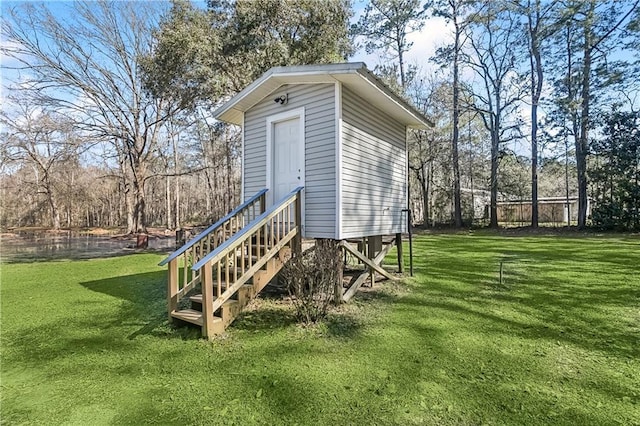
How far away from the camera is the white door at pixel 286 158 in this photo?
5680 millimetres

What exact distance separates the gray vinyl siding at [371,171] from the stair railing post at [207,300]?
2072 millimetres

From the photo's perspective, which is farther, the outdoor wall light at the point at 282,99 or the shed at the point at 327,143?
the outdoor wall light at the point at 282,99

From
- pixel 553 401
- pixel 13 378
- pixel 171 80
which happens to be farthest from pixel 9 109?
pixel 553 401

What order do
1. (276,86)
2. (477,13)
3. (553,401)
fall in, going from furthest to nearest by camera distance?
1. (477,13)
2. (276,86)
3. (553,401)

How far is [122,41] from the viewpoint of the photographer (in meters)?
15.5

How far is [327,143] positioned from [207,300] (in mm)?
2850

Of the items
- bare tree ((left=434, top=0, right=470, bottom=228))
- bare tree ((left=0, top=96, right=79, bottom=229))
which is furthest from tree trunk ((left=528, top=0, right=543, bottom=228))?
bare tree ((left=0, top=96, right=79, bottom=229))

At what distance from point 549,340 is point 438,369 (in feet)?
5.32

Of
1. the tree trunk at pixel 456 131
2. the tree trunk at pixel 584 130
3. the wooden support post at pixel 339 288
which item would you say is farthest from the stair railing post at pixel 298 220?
the tree trunk at pixel 584 130

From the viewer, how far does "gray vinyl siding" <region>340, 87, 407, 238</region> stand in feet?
17.4

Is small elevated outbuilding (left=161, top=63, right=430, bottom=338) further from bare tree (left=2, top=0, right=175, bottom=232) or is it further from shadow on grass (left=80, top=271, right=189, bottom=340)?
bare tree (left=2, top=0, right=175, bottom=232)

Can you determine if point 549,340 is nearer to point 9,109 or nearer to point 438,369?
point 438,369

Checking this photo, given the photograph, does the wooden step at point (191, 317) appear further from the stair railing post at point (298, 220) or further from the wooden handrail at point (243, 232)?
the stair railing post at point (298, 220)

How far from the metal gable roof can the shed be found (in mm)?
15
